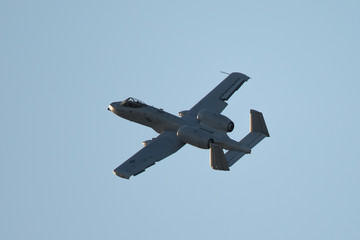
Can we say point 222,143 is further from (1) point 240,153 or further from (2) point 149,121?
(2) point 149,121

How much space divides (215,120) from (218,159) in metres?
6.43

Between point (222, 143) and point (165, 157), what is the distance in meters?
4.61

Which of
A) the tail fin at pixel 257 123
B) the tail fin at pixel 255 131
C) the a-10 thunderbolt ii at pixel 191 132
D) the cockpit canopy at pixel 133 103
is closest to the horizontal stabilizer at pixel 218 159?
the a-10 thunderbolt ii at pixel 191 132

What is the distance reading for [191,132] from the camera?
71.9m

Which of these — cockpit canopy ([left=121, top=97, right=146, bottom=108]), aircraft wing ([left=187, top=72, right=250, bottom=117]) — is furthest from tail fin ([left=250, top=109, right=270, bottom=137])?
cockpit canopy ([left=121, top=97, right=146, bottom=108])

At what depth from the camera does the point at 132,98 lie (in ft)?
256

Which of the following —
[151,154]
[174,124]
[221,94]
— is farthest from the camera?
[221,94]

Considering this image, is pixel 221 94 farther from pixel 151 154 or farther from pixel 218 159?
pixel 218 159

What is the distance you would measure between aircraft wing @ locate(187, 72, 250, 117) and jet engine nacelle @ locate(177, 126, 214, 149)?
4.95 metres

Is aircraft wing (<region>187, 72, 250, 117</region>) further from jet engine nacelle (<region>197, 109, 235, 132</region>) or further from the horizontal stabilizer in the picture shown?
the horizontal stabilizer

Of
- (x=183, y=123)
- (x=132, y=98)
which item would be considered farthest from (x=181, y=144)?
(x=132, y=98)

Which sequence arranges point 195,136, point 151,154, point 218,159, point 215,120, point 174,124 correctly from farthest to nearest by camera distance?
1. point 174,124
2. point 215,120
3. point 151,154
4. point 195,136
5. point 218,159

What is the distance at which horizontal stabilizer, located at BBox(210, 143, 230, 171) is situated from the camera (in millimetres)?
67875

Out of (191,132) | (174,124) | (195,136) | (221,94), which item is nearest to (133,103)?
(174,124)
